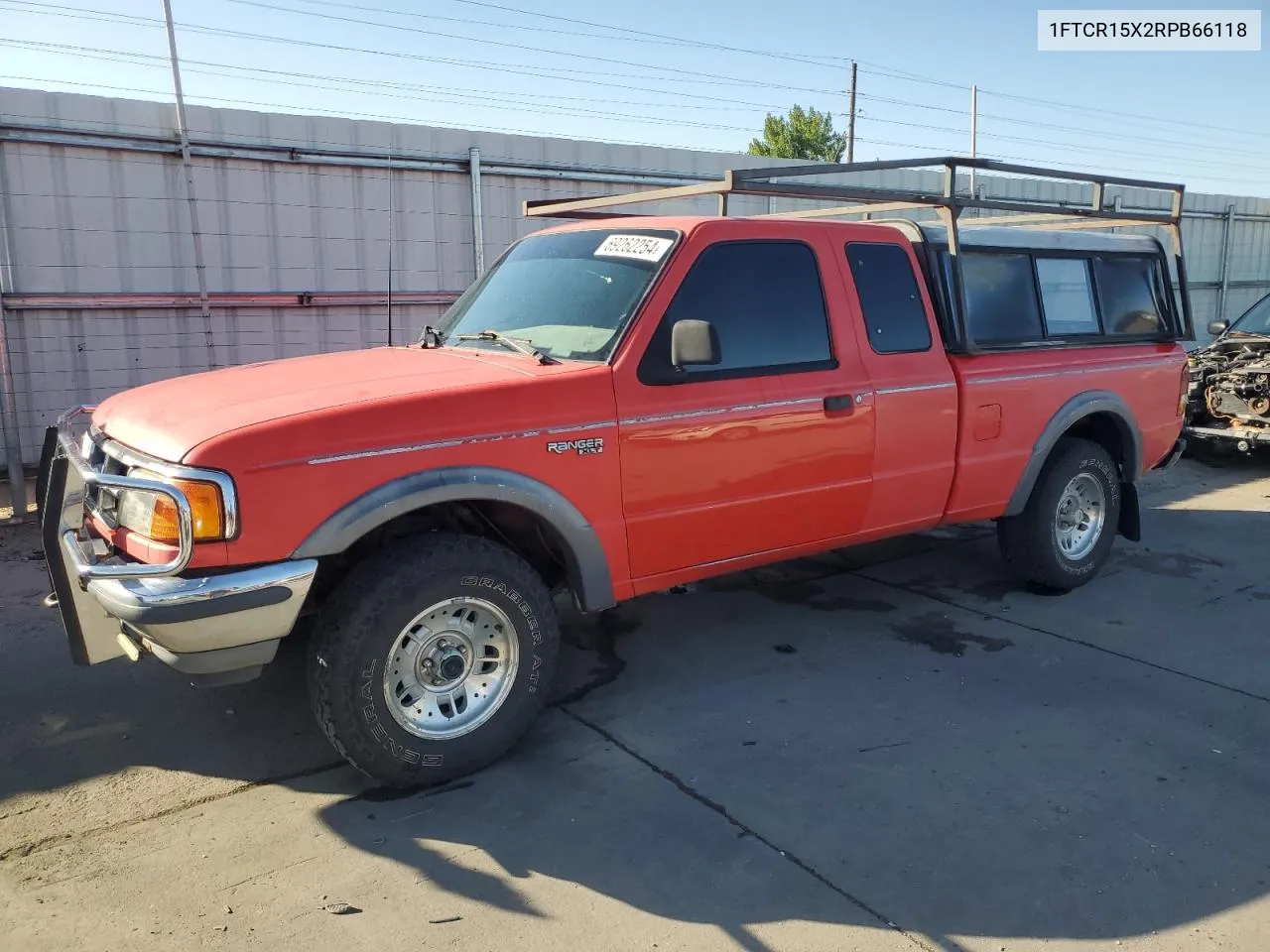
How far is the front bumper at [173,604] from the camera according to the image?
10.1ft

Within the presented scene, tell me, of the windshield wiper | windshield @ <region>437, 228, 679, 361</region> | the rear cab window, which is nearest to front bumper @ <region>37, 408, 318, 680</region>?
the windshield wiper

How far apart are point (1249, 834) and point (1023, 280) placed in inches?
128

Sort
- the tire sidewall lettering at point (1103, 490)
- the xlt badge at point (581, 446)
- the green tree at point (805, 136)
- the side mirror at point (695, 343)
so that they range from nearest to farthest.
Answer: the xlt badge at point (581, 446)
the side mirror at point (695, 343)
the tire sidewall lettering at point (1103, 490)
the green tree at point (805, 136)

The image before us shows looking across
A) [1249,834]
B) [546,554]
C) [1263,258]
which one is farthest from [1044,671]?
[1263,258]

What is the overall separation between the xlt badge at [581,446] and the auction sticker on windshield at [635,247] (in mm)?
887

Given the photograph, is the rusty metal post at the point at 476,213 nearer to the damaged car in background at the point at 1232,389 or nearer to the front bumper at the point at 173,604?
the front bumper at the point at 173,604

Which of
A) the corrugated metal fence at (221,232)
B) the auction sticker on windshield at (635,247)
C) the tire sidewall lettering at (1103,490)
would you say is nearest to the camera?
the auction sticker on windshield at (635,247)

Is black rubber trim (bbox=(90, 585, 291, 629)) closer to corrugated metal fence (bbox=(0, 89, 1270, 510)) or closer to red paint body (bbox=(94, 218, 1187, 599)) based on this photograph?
red paint body (bbox=(94, 218, 1187, 599))

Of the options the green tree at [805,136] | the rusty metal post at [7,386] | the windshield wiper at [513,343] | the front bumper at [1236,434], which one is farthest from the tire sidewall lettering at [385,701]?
the green tree at [805,136]

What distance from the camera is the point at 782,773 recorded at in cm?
373

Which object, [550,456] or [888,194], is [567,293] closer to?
[550,456]

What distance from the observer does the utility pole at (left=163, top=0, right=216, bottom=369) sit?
7.43 m

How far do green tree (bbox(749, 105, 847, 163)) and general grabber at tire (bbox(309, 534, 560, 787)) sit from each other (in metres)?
47.9

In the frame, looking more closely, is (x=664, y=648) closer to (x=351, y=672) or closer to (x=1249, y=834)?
(x=351, y=672)
